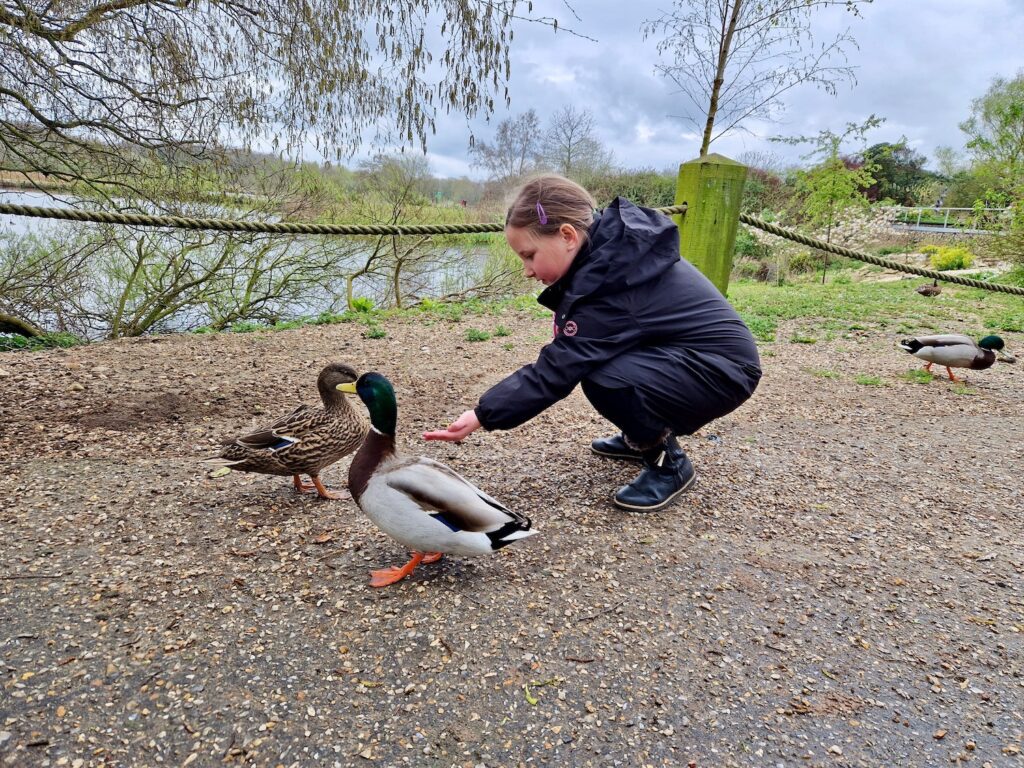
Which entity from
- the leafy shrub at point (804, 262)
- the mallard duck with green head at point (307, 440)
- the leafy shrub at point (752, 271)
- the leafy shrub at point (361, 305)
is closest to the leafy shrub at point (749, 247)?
the leafy shrub at point (752, 271)

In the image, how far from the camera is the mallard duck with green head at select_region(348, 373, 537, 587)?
1.98 m

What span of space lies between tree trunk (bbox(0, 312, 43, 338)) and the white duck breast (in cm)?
725

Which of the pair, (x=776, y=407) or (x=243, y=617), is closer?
(x=243, y=617)

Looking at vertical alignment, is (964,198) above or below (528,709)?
above

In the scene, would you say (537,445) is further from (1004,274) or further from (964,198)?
(964,198)

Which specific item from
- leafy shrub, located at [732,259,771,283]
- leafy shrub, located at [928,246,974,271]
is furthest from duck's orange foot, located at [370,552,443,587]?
leafy shrub, located at [732,259,771,283]

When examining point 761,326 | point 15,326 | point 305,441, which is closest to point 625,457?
point 305,441

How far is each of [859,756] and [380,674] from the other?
1.21 metres

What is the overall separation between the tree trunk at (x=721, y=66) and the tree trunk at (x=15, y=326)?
814 centimetres

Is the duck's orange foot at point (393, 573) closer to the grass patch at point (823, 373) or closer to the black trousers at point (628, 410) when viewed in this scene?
the black trousers at point (628, 410)

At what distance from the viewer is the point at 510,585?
82.0 inches

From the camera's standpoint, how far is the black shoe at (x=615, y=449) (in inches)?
122

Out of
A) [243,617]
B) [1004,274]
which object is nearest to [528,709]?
[243,617]

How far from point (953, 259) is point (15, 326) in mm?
19245
